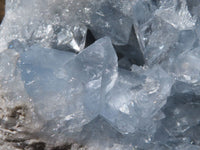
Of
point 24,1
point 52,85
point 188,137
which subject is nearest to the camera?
point 52,85

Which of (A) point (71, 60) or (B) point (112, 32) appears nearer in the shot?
(A) point (71, 60)

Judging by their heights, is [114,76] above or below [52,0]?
below

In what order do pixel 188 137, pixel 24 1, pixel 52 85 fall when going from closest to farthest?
pixel 52 85
pixel 188 137
pixel 24 1

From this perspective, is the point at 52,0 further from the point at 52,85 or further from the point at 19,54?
A: the point at 52,85

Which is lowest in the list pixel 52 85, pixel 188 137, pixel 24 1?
pixel 188 137

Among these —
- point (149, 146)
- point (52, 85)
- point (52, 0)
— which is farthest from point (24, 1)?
point (149, 146)

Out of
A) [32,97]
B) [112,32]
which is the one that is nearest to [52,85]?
[32,97]
